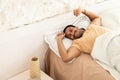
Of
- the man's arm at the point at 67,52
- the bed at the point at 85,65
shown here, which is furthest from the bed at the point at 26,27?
the man's arm at the point at 67,52

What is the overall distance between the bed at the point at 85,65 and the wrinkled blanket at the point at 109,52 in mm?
26

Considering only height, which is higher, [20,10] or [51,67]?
[20,10]

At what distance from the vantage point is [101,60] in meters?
1.41

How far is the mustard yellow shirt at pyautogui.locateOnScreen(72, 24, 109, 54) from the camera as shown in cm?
156

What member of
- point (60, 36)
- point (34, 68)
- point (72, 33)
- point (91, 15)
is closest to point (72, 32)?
point (72, 33)

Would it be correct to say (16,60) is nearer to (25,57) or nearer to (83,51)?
(25,57)

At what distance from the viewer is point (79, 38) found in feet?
5.39

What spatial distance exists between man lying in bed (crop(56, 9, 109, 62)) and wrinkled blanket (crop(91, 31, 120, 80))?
99mm

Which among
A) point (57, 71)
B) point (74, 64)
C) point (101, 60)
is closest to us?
point (101, 60)

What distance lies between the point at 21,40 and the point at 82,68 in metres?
0.50

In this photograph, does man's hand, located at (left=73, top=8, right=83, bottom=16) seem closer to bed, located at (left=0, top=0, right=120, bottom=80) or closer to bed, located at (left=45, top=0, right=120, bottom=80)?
bed, located at (left=0, top=0, right=120, bottom=80)

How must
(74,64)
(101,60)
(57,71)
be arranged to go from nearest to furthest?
(101,60), (74,64), (57,71)

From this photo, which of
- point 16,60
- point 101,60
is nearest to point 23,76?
point 16,60

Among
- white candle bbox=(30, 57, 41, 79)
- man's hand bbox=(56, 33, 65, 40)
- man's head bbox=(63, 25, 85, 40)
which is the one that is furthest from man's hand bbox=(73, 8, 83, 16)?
white candle bbox=(30, 57, 41, 79)
